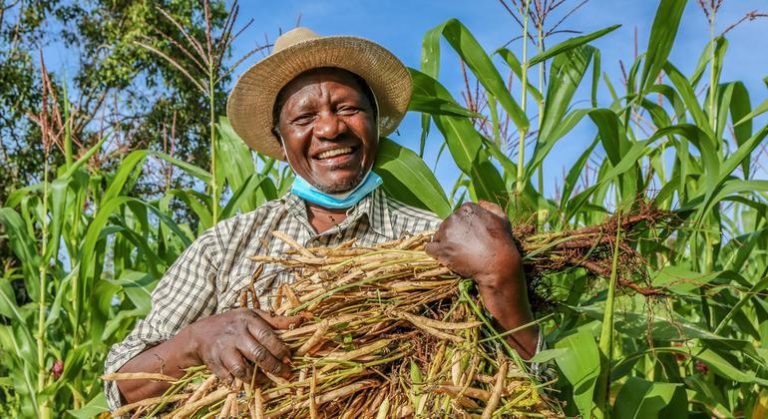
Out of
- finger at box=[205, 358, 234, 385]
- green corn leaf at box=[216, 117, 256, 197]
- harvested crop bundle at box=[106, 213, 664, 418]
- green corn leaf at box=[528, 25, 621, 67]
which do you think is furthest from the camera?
green corn leaf at box=[216, 117, 256, 197]

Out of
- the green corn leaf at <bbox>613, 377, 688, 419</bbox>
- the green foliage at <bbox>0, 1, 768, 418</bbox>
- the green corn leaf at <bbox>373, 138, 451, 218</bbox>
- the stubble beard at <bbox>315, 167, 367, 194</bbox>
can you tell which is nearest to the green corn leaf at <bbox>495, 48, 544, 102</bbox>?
the green foliage at <bbox>0, 1, 768, 418</bbox>

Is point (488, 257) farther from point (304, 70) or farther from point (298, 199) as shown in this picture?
point (304, 70)

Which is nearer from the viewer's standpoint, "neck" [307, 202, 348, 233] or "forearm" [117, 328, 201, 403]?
"forearm" [117, 328, 201, 403]

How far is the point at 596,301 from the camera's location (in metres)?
1.86

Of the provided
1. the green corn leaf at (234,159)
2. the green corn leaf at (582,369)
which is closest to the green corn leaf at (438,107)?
the green corn leaf at (582,369)

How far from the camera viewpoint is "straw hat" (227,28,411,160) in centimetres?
186

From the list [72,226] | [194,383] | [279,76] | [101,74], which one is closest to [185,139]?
[101,74]

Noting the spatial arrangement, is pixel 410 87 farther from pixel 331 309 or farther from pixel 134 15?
pixel 134 15

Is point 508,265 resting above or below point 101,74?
below

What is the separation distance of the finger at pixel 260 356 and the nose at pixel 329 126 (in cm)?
68

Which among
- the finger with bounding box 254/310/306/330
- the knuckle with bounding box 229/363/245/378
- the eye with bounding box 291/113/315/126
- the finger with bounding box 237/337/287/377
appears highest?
the eye with bounding box 291/113/315/126

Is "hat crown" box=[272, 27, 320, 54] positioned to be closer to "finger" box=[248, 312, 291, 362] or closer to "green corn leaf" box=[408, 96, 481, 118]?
"green corn leaf" box=[408, 96, 481, 118]

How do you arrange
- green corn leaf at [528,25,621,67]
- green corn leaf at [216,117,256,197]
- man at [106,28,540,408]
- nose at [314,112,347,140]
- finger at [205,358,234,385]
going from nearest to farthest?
finger at [205,358,234,385], man at [106,28,540,408], nose at [314,112,347,140], green corn leaf at [528,25,621,67], green corn leaf at [216,117,256,197]

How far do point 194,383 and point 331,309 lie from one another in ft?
0.99
